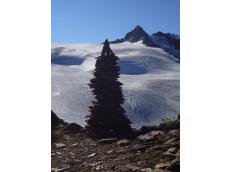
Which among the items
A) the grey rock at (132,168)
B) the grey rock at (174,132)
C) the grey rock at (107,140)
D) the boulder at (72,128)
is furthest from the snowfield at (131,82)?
the grey rock at (132,168)

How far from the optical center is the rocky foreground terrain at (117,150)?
20.2ft

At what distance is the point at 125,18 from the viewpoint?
6.52 meters

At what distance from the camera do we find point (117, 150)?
6352 mm

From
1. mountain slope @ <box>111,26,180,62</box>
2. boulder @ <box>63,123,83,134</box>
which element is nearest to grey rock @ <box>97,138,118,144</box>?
boulder @ <box>63,123,83,134</box>

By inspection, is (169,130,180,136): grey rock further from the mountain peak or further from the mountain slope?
the mountain peak

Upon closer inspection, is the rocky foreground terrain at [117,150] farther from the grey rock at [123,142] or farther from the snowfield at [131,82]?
the snowfield at [131,82]

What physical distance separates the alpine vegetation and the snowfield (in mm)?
76

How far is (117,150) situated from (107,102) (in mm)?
697

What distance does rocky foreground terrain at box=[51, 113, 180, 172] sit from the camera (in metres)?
6.14

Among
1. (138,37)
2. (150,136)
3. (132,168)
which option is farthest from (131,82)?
(132,168)
